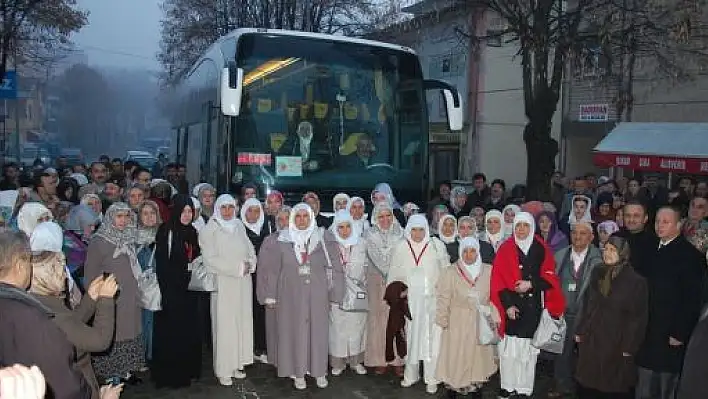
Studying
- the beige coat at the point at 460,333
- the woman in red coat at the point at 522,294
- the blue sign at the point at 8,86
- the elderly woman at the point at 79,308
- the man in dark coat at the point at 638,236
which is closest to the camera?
the elderly woman at the point at 79,308

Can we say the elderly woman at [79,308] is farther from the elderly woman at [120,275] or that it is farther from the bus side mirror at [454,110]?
the bus side mirror at [454,110]

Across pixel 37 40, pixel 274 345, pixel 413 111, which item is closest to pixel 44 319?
pixel 274 345

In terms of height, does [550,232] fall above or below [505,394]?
above

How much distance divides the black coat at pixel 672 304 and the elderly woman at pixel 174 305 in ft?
13.5

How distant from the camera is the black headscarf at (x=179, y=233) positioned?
6.38 meters

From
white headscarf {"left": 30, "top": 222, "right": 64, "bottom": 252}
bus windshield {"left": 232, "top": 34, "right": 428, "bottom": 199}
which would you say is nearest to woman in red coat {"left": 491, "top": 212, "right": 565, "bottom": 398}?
bus windshield {"left": 232, "top": 34, "right": 428, "bottom": 199}

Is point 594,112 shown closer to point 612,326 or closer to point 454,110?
point 454,110

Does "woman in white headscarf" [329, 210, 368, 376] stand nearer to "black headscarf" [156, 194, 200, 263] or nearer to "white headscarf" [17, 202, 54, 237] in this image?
"black headscarf" [156, 194, 200, 263]

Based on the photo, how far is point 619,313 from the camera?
214 inches

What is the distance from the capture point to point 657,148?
15.3 m

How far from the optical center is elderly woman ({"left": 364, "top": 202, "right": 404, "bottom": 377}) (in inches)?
274

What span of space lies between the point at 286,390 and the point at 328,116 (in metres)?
3.82

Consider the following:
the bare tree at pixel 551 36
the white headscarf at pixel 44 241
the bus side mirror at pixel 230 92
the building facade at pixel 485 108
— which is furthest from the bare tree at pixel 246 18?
the white headscarf at pixel 44 241

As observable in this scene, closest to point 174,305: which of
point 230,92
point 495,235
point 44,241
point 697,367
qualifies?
point 44,241
